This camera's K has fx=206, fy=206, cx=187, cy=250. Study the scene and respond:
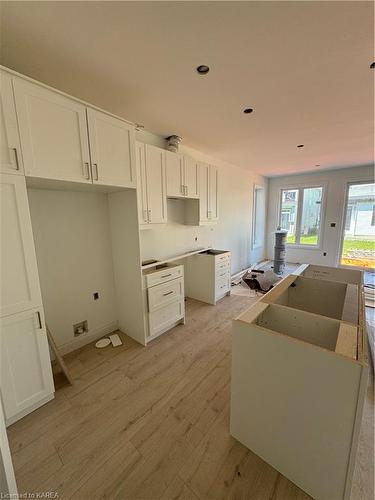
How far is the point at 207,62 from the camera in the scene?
1.54 meters

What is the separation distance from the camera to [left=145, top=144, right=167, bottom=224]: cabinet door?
2.44 metres

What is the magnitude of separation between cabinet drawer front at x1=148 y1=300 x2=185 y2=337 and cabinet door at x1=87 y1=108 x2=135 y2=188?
153cm

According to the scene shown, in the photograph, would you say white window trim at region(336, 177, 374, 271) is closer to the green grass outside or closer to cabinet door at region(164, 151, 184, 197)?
the green grass outside

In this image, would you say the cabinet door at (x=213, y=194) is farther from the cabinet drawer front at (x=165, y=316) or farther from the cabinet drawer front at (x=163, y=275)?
the cabinet drawer front at (x=165, y=316)

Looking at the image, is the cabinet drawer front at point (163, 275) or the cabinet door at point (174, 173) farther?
the cabinet door at point (174, 173)

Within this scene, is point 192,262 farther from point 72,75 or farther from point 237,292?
point 72,75

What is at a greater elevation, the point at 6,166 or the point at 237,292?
the point at 6,166

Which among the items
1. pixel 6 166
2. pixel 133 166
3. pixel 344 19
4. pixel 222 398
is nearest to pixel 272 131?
pixel 344 19

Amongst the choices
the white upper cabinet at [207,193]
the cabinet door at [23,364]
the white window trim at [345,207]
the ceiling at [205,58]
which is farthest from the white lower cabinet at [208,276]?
the white window trim at [345,207]

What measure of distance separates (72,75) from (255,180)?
4888mm

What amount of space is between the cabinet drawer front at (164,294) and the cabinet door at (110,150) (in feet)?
4.03

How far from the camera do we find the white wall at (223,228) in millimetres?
3086

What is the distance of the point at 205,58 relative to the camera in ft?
4.90

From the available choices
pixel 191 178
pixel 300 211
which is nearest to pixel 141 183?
pixel 191 178
